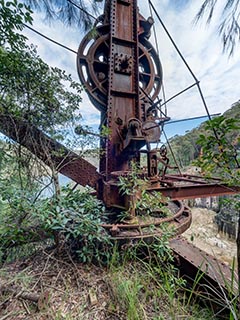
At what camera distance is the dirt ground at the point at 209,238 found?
492 centimetres

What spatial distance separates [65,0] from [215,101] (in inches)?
133

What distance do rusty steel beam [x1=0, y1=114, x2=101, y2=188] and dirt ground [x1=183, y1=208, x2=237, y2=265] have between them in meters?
3.73

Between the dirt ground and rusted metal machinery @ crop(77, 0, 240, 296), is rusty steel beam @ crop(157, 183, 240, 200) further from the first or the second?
the dirt ground

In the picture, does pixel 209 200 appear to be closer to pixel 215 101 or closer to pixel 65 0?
pixel 215 101

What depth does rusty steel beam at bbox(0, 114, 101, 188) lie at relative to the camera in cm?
155

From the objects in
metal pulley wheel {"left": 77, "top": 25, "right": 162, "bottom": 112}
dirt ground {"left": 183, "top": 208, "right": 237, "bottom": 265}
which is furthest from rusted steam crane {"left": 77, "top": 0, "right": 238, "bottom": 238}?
dirt ground {"left": 183, "top": 208, "right": 237, "bottom": 265}

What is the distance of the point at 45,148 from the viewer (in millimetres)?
1673

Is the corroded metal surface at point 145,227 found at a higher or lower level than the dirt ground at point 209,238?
higher

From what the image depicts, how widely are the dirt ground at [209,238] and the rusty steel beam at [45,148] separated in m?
3.73

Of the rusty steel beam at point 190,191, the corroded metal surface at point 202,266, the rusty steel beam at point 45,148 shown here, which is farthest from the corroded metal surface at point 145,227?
the rusty steel beam at point 45,148

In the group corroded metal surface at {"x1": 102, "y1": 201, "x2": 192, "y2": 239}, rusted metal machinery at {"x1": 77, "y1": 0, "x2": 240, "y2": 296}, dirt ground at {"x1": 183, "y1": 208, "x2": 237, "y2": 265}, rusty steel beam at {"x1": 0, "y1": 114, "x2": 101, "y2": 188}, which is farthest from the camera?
dirt ground at {"x1": 183, "y1": 208, "x2": 237, "y2": 265}

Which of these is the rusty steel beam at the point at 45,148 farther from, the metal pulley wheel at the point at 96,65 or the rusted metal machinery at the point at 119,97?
the metal pulley wheel at the point at 96,65

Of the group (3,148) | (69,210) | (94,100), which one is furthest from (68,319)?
(94,100)

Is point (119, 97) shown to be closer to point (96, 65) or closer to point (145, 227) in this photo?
point (96, 65)
